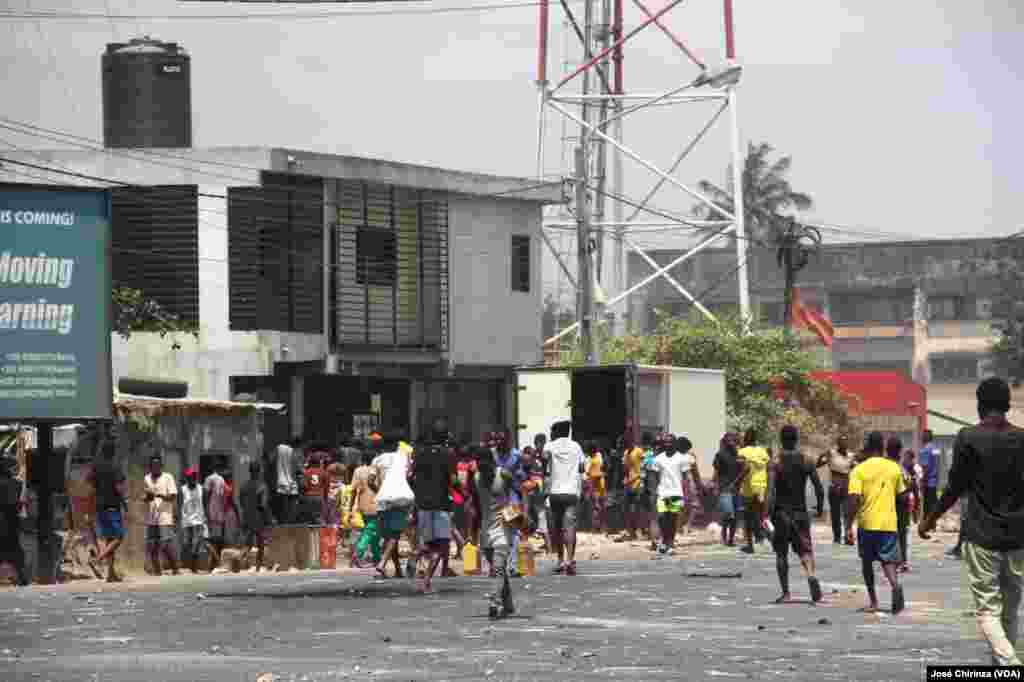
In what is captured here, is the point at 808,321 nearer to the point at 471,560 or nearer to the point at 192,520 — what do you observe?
the point at 192,520

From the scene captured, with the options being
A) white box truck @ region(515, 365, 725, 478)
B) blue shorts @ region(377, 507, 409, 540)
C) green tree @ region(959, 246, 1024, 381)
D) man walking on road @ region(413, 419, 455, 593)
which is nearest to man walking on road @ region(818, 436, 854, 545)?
white box truck @ region(515, 365, 725, 478)

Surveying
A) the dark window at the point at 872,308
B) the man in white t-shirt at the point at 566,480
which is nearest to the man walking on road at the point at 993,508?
the man in white t-shirt at the point at 566,480

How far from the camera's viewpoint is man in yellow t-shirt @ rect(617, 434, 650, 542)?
115 feet

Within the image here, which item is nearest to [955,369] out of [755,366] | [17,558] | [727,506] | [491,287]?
[755,366]

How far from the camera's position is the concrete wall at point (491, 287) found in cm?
4738

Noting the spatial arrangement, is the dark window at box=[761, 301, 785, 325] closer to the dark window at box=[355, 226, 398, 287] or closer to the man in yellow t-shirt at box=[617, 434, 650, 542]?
the dark window at box=[355, 226, 398, 287]

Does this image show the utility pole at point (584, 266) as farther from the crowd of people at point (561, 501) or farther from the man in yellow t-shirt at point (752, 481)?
the man in yellow t-shirt at point (752, 481)

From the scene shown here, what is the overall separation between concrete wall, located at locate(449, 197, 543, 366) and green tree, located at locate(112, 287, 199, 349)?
7.63 m

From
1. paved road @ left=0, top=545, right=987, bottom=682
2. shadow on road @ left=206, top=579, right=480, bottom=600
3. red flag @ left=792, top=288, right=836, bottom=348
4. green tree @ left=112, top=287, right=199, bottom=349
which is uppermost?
red flag @ left=792, top=288, right=836, bottom=348

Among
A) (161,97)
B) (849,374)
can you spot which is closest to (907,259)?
(849,374)

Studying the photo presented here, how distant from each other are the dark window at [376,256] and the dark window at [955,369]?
5096cm

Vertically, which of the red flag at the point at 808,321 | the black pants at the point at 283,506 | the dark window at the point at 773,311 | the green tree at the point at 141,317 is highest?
the dark window at the point at 773,311

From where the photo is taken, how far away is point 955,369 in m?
92.4

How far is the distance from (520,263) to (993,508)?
37259 mm
